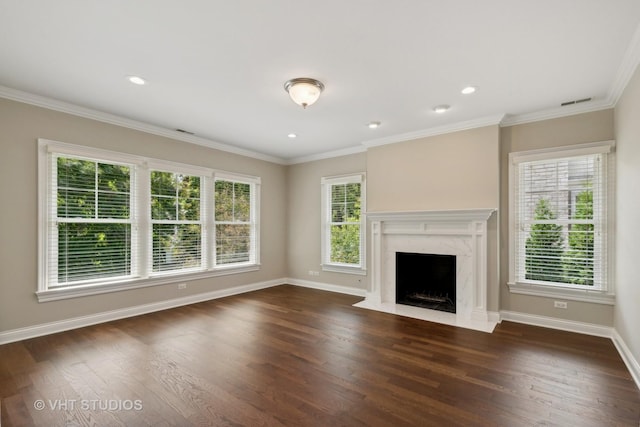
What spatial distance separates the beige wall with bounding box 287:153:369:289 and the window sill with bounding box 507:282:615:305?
264 centimetres

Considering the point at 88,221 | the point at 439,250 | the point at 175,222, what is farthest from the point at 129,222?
the point at 439,250

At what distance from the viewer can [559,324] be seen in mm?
3895

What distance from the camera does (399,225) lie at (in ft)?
16.4

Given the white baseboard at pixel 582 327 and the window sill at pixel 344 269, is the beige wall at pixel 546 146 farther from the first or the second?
the window sill at pixel 344 269

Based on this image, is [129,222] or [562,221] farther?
[129,222]

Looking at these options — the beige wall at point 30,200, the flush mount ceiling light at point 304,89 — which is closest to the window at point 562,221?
the flush mount ceiling light at point 304,89

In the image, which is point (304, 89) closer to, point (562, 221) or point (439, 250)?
point (439, 250)

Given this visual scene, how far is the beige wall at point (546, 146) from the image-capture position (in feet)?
12.1

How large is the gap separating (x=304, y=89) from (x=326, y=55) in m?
0.49

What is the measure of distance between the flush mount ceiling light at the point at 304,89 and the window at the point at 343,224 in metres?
2.74

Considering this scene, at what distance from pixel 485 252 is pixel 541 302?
3.00ft

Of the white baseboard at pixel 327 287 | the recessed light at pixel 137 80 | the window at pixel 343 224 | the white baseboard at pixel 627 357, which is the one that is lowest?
the white baseboard at pixel 327 287

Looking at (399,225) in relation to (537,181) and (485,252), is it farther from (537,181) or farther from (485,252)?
(537,181)

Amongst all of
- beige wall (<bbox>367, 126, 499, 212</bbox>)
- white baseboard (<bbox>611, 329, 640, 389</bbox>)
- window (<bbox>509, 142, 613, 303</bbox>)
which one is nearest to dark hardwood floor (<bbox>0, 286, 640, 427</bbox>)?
white baseboard (<bbox>611, 329, 640, 389</bbox>)
